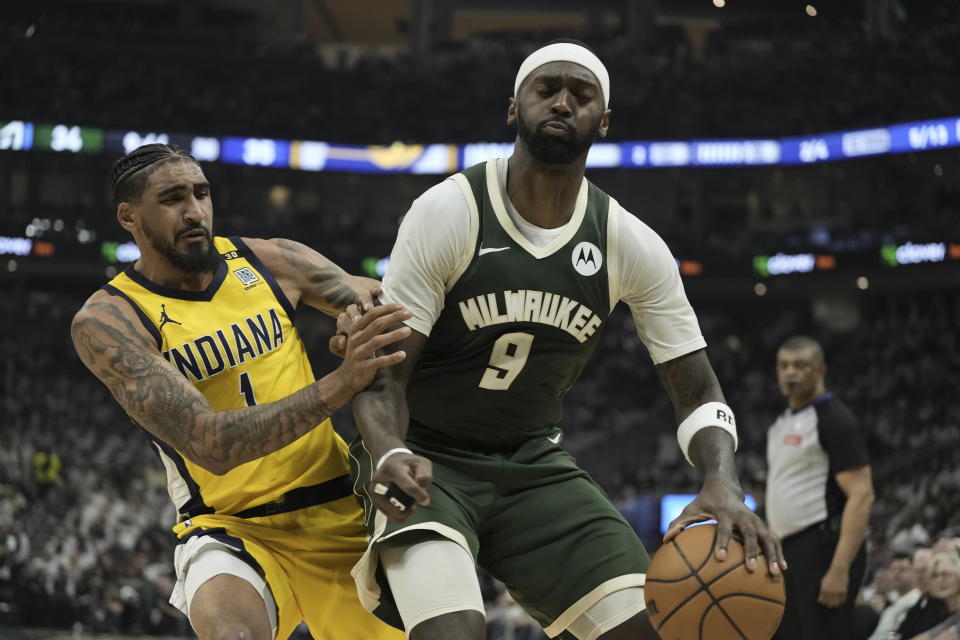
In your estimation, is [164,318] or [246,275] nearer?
[164,318]

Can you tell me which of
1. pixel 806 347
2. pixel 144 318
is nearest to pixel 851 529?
pixel 806 347

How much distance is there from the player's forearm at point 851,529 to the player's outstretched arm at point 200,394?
3.55 m

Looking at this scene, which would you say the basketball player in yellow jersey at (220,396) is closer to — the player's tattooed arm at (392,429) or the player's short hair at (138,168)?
the player's short hair at (138,168)

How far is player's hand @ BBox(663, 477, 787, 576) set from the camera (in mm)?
3145

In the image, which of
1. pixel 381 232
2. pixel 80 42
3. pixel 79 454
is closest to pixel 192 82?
pixel 80 42

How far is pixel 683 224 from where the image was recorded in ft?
96.2

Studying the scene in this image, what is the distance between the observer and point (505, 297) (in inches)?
135

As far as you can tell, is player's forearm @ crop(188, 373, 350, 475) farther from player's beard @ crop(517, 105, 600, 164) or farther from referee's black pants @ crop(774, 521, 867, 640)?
referee's black pants @ crop(774, 521, 867, 640)

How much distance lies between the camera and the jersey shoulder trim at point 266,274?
162 inches

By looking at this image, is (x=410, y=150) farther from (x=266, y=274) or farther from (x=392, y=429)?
(x=392, y=429)

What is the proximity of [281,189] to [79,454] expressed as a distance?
11237 mm

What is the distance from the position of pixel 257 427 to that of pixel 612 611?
1206 mm

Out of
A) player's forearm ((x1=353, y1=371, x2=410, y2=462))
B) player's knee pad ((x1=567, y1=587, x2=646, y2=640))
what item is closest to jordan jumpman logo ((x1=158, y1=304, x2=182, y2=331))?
player's forearm ((x1=353, y1=371, x2=410, y2=462))

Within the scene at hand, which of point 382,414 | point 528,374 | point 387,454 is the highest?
point 528,374
